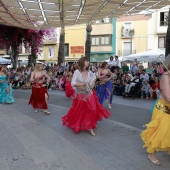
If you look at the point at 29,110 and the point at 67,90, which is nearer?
the point at 29,110

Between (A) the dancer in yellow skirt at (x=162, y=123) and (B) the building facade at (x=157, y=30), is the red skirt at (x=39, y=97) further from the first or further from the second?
(B) the building facade at (x=157, y=30)

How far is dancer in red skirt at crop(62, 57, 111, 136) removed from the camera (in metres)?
5.50

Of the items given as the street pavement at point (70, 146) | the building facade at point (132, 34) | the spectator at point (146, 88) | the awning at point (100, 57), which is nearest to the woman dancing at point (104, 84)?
the street pavement at point (70, 146)

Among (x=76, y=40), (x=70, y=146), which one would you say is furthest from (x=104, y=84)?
(x=76, y=40)

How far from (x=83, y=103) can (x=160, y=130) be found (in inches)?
87.1

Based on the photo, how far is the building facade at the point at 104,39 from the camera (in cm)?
3706

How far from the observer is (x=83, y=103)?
5.56m

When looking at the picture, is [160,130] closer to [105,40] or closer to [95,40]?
[105,40]

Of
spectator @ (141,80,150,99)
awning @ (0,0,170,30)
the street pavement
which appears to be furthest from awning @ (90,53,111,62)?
the street pavement

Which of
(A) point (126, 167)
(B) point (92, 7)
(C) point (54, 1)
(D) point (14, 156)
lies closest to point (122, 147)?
(A) point (126, 167)

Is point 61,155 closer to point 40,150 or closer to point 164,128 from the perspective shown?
point 40,150

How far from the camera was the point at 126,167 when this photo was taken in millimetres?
3748

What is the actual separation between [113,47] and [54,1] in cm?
2792

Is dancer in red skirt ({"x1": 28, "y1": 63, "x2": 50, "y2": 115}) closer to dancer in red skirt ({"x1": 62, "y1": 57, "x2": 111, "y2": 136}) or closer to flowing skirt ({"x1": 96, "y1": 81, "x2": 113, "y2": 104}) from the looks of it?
flowing skirt ({"x1": 96, "y1": 81, "x2": 113, "y2": 104})
